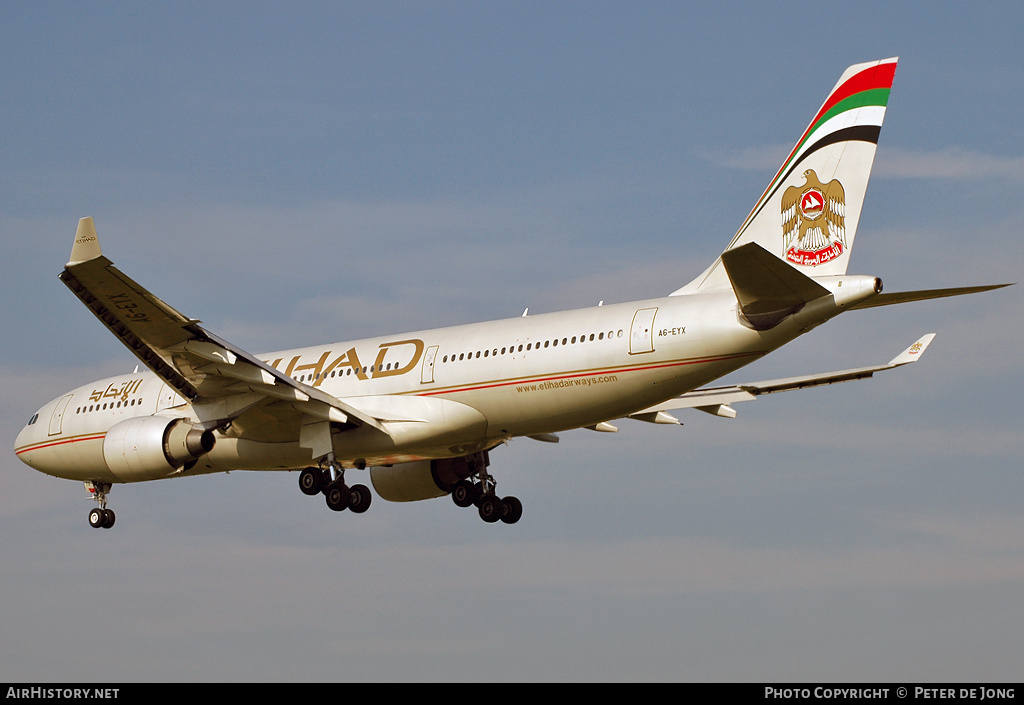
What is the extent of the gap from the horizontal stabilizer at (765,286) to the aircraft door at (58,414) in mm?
18764

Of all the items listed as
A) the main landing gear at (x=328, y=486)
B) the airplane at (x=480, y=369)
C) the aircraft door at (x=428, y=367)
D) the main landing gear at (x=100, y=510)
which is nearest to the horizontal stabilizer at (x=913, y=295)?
the airplane at (x=480, y=369)

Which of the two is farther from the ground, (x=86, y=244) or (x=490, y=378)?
(x=86, y=244)

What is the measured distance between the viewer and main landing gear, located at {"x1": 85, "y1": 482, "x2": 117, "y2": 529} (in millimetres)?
34469

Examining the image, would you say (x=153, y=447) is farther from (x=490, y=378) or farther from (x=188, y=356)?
(x=490, y=378)

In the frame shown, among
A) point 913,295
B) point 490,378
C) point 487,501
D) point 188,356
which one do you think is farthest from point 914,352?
point 188,356

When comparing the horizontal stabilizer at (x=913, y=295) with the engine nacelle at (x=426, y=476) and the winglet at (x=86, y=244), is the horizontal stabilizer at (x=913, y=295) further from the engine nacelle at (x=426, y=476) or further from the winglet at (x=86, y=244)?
the winglet at (x=86, y=244)

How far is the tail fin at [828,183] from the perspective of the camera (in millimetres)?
24891

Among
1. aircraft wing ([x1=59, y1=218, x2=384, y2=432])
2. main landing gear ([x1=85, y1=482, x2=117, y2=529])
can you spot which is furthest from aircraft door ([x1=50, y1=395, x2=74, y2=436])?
aircraft wing ([x1=59, y1=218, x2=384, y2=432])

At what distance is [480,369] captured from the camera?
27844mm

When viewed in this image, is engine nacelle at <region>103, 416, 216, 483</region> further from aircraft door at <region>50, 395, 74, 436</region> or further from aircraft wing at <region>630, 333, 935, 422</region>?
aircraft wing at <region>630, 333, 935, 422</region>

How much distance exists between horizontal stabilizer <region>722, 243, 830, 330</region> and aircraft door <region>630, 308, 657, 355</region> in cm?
204

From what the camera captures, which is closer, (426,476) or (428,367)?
(428,367)

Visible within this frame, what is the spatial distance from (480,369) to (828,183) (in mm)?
7928

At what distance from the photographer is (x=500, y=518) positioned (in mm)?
32438
